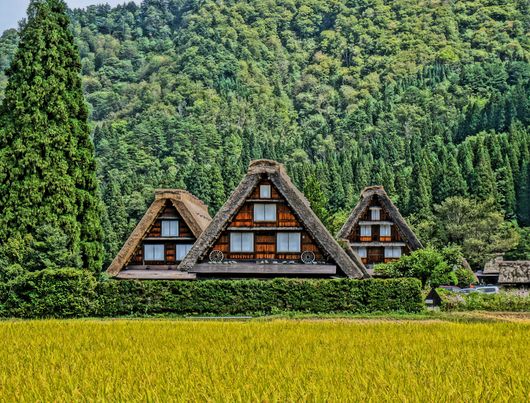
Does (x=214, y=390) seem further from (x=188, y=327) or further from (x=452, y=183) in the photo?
(x=452, y=183)

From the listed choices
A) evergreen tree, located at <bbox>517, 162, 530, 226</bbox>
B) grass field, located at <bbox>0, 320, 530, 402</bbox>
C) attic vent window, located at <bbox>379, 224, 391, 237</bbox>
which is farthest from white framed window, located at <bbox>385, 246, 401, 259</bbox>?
evergreen tree, located at <bbox>517, 162, 530, 226</bbox>

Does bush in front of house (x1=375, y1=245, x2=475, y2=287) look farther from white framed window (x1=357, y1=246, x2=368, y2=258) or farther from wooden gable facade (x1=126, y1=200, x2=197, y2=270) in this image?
white framed window (x1=357, y1=246, x2=368, y2=258)

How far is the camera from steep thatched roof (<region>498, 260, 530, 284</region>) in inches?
2643

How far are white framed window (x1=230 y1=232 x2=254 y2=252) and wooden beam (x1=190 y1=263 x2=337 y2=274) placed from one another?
0.92m

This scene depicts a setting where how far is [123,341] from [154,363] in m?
5.23

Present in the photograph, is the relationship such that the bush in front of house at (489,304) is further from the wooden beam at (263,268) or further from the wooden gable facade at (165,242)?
the wooden gable facade at (165,242)

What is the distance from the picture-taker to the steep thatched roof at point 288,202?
38281mm

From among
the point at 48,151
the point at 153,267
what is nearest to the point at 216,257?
the point at 153,267

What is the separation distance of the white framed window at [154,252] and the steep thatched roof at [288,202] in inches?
267

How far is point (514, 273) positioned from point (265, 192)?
35.2 meters

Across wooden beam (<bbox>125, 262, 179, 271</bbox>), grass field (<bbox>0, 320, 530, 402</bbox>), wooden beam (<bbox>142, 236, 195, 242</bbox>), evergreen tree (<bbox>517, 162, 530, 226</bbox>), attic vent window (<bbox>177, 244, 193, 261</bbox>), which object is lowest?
grass field (<bbox>0, 320, 530, 402</bbox>)

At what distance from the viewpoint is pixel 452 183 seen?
95.5 metres

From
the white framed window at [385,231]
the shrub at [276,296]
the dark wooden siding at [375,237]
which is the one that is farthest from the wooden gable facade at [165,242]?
the white framed window at [385,231]

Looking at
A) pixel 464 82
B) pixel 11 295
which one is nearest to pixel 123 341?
pixel 11 295
